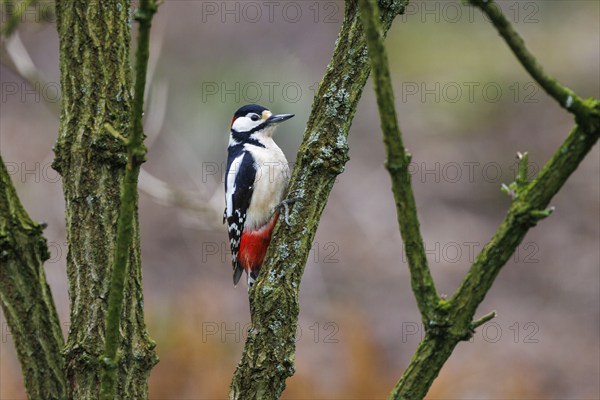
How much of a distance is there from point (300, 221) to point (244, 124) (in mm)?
1709

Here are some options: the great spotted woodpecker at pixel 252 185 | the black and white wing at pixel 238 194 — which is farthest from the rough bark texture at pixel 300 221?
the black and white wing at pixel 238 194

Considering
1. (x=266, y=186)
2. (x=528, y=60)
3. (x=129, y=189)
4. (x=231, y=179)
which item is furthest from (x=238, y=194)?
(x=528, y=60)

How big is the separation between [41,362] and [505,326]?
5.60 metres

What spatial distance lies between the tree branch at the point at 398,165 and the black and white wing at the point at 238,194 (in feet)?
7.03

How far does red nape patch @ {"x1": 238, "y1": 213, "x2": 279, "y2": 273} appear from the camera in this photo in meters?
3.76

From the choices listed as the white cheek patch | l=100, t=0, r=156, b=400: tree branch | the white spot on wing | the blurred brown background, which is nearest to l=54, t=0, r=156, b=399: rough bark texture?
l=100, t=0, r=156, b=400: tree branch

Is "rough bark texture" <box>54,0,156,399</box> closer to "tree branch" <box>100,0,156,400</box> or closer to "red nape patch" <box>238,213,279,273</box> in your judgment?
"tree branch" <box>100,0,156,400</box>

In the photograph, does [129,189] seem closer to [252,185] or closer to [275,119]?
[252,185]

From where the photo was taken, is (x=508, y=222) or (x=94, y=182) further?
(x=94, y=182)

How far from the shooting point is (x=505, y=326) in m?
7.24

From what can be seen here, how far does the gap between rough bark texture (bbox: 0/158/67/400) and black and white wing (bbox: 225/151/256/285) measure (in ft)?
5.39

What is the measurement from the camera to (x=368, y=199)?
8781 millimetres

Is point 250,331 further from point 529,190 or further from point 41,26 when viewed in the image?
point 41,26

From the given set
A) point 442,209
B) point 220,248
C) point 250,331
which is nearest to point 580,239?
point 442,209
